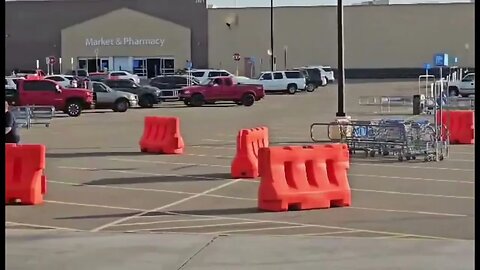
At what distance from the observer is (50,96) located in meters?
40.2

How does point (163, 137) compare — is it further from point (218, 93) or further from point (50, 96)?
point (218, 93)

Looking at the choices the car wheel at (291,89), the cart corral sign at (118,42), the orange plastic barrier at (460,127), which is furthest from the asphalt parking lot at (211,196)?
the cart corral sign at (118,42)

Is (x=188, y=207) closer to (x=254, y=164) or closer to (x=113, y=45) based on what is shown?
(x=254, y=164)

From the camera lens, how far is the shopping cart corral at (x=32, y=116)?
1288 inches

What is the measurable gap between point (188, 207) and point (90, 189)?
2.84 m

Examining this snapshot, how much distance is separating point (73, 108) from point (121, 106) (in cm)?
369

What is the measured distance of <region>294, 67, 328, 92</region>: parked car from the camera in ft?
223

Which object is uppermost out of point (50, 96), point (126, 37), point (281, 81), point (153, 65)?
point (126, 37)

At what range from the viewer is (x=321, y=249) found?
9672 millimetres

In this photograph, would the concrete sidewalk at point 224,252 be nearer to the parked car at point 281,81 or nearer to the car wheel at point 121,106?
the car wheel at point 121,106

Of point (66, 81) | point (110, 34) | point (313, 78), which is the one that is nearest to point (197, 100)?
point (66, 81)

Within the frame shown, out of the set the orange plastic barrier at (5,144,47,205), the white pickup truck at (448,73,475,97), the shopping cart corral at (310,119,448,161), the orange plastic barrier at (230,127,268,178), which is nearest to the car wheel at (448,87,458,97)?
the white pickup truck at (448,73,475,97)

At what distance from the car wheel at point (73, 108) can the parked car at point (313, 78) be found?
29179mm

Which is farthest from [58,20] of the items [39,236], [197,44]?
[39,236]
